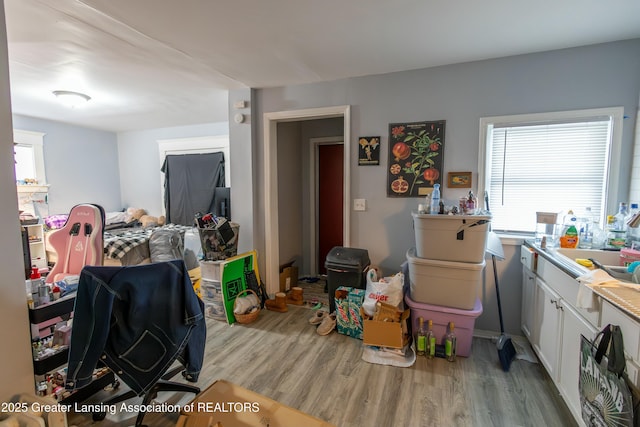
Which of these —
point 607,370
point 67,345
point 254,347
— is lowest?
point 254,347

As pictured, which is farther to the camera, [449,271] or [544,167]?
[544,167]

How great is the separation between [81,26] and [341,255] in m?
2.61

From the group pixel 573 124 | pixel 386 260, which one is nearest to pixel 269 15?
pixel 386 260

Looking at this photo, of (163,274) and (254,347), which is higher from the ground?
(163,274)

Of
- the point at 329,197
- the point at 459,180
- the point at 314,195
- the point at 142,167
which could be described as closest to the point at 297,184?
the point at 314,195

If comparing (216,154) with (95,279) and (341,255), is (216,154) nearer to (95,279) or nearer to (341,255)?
(341,255)

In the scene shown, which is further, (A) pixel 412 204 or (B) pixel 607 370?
(A) pixel 412 204

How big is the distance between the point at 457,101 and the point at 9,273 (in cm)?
318

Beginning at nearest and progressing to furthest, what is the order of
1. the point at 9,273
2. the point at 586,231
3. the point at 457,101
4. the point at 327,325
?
1. the point at 9,273
2. the point at 586,231
3. the point at 457,101
4. the point at 327,325

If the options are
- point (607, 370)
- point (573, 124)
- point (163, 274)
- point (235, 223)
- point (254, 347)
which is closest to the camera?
point (607, 370)

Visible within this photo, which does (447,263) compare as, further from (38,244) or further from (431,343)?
(38,244)

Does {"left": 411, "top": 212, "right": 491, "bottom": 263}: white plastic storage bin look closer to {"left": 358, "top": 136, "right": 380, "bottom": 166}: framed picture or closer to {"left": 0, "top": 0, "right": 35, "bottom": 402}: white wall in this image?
{"left": 358, "top": 136, "right": 380, "bottom": 166}: framed picture

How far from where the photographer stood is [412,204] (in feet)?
9.14

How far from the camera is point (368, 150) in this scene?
289 cm
